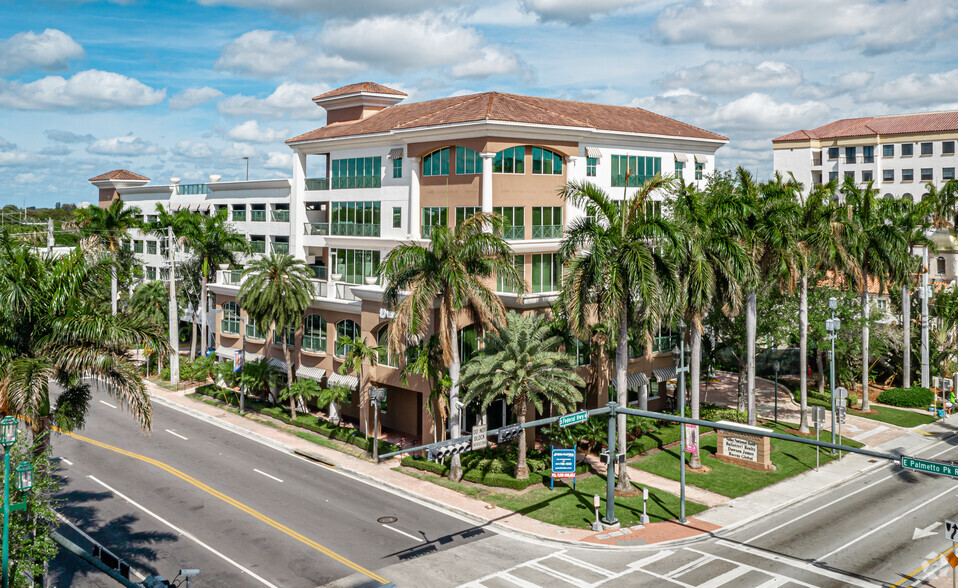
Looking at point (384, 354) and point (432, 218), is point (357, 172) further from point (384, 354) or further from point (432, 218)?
point (384, 354)

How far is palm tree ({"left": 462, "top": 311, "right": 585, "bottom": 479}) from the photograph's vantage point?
3425 centimetres

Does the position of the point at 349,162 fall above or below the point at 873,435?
above

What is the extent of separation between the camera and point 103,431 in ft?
147

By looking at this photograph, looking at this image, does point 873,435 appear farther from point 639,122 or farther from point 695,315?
point 639,122

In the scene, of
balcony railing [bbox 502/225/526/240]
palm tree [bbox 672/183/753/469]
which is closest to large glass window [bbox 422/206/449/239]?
balcony railing [bbox 502/225/526/240]

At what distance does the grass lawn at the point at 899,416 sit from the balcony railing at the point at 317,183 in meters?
37.2

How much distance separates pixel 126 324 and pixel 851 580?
2344 centimetres

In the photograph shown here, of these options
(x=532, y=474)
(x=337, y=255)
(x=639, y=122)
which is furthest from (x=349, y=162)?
(x=532, y=474)

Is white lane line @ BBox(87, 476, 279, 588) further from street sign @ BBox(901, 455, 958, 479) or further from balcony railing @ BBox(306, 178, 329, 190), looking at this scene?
balcony railing @ BBox(306, 178, 329, 190)

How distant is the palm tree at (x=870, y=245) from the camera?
49469mm

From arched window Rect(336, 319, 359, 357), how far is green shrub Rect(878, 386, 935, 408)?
3588 centimetres

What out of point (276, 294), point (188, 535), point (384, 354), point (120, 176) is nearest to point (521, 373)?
point (384, 354)

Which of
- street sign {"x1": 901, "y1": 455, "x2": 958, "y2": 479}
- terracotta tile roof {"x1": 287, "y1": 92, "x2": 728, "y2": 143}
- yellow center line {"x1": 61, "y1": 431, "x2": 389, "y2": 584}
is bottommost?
yellow center line {"x1": 61, "y1": 431, "x2": 389, "y2": 584}

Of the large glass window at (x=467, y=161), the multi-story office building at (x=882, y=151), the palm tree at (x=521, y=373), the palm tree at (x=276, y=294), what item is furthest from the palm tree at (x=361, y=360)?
the multi-story office building at (x=882, y=151)
